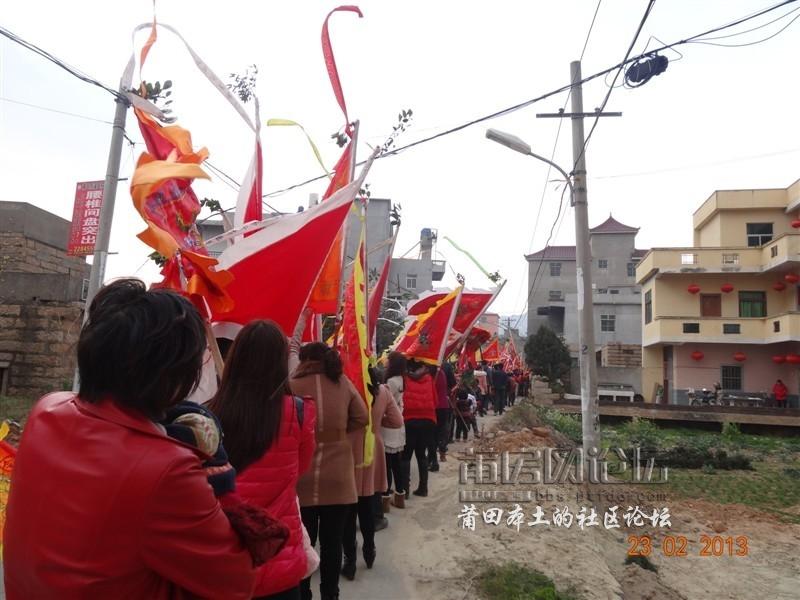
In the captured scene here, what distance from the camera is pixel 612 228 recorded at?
4944 centimetres

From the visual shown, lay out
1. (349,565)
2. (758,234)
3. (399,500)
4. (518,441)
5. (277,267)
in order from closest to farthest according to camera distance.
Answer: (277,267)
(349,565)
(399,500)
(518,441)
(758,234)

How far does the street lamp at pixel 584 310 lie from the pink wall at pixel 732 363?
76.5 ft

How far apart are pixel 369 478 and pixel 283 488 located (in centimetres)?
233

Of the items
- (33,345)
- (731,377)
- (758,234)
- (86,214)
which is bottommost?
(33,345)

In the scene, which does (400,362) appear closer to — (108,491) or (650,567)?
(650,567)

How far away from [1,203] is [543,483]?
11887 millimetres

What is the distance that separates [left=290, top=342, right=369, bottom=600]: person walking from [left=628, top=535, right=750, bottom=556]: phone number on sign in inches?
171

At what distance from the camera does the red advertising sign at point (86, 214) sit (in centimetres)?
877

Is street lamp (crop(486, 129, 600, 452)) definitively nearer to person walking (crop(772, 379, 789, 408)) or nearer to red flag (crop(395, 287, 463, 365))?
Answer: red flag (crop(395, 287, 463, 365))

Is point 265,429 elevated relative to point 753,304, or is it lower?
lower

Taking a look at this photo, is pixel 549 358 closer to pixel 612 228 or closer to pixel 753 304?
pixel 753 304

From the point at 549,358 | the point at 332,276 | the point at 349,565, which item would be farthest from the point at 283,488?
the point at 549,358

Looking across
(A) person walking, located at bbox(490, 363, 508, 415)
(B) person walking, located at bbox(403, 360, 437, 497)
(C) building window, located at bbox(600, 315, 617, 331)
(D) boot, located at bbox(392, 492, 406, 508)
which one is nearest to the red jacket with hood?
(B) person walking, located at bbox(403, 360, 437, 497)

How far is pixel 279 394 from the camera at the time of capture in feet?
8.10
